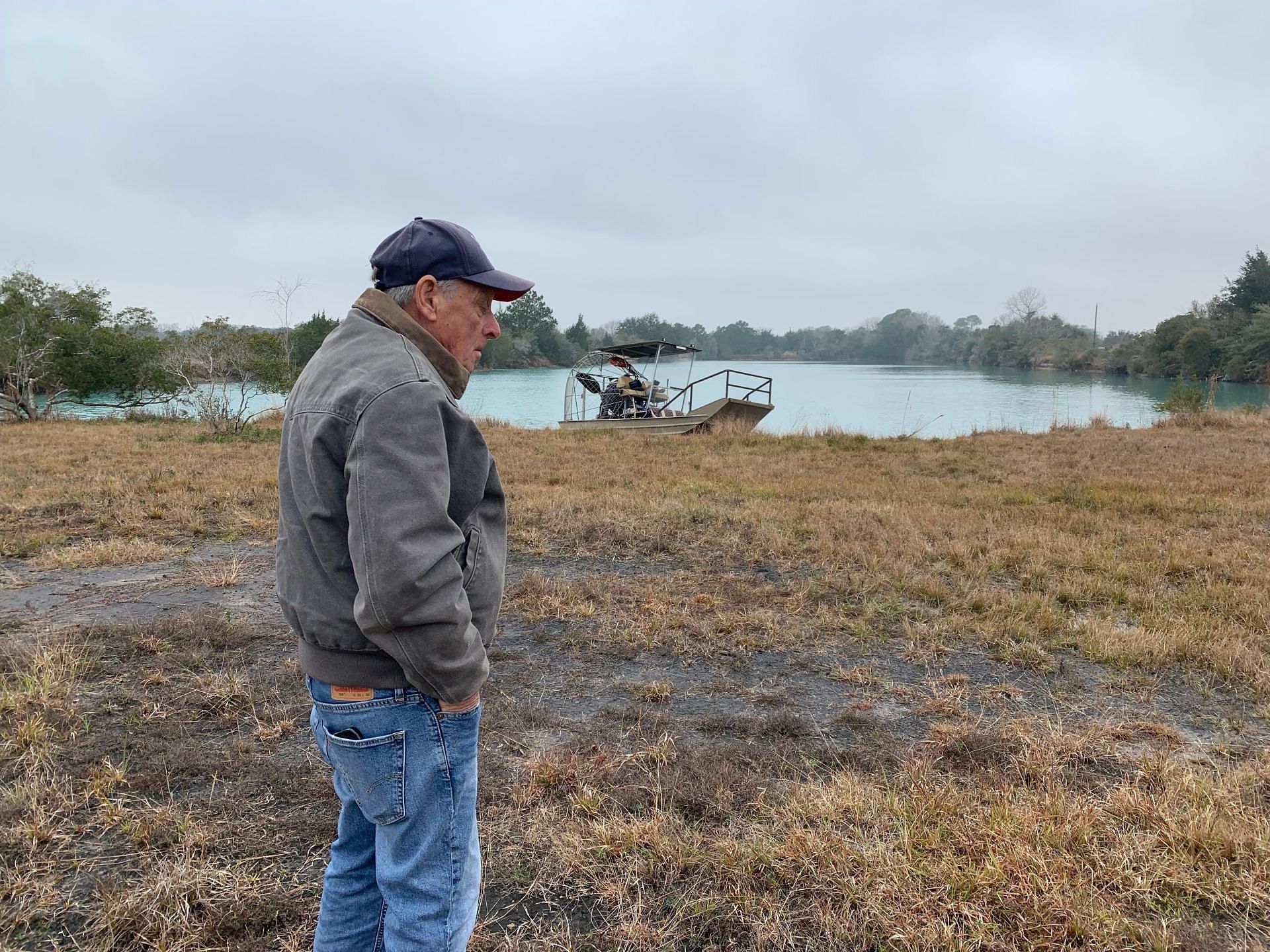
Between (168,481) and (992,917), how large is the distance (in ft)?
28.1

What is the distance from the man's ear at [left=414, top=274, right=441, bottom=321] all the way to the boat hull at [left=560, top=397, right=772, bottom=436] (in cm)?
1432

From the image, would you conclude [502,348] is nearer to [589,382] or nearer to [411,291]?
[589,382]

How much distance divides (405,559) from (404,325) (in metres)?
0.46

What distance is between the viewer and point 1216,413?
52.9ft

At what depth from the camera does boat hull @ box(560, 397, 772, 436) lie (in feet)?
52.9

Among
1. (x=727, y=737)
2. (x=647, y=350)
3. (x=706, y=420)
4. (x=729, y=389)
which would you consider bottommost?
(x=727, y=737)

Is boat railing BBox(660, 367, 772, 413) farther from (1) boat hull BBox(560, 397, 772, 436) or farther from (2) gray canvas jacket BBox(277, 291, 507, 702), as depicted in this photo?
(2) gray canvas jacket BBox(277, 291, 507, 702)

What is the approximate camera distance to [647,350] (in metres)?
18.2

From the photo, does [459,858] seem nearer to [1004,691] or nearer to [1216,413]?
[1004,691]

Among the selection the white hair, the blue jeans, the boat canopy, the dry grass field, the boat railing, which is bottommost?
the dry grass field

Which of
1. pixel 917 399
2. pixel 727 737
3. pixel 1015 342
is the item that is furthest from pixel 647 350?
pixel 1015 342

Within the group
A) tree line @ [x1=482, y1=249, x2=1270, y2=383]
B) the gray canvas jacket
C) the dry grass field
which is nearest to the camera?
the gray canvas jacket

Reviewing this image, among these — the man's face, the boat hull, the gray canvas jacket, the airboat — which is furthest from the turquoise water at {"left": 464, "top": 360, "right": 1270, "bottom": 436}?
the gray canvas jacket

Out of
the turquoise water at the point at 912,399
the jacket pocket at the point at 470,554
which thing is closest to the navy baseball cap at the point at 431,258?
the jacket pocket at the point at 470,554
